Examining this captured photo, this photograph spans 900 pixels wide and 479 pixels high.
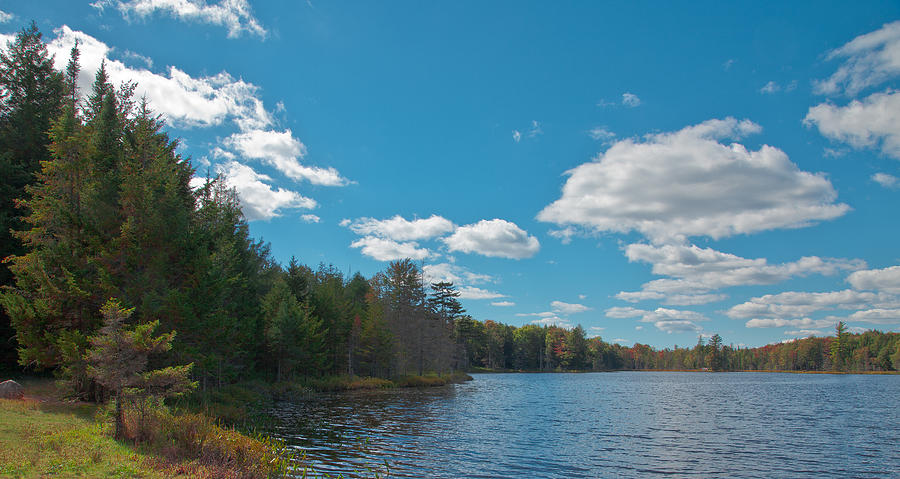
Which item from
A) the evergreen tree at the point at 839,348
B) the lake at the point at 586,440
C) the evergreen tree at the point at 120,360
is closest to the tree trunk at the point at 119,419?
the evergreen tree at the point at 120,360

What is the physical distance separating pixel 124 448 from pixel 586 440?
870 inches

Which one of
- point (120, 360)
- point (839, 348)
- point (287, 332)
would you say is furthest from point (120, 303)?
point (839, 348)

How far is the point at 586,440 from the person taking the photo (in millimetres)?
26906

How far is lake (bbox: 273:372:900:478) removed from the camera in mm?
19953

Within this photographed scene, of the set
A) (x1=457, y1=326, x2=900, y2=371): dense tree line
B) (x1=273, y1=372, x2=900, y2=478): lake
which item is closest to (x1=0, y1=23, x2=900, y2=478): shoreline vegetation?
(x1=273, y1=372, x2=900, y2=478): lake

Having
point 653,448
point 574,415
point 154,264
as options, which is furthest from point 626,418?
point 154,264

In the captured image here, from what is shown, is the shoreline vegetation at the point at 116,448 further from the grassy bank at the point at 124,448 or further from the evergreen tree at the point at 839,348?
the evergreen tree at the point at 839,348

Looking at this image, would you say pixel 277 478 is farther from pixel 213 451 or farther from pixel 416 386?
pixel 416 386

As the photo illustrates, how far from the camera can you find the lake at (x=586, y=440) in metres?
20.0

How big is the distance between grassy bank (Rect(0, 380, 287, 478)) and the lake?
13.8 ft

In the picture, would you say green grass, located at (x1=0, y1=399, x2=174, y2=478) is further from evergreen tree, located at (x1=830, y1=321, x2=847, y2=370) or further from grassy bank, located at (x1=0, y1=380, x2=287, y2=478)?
evergreen tree, located at (x1=830, y1=321, x2=847, y2=370)

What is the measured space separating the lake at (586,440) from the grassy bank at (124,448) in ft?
13.8

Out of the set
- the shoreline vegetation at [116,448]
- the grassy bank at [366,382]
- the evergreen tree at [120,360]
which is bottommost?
the grassy bank at [366,382]

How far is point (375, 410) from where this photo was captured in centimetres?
3809
